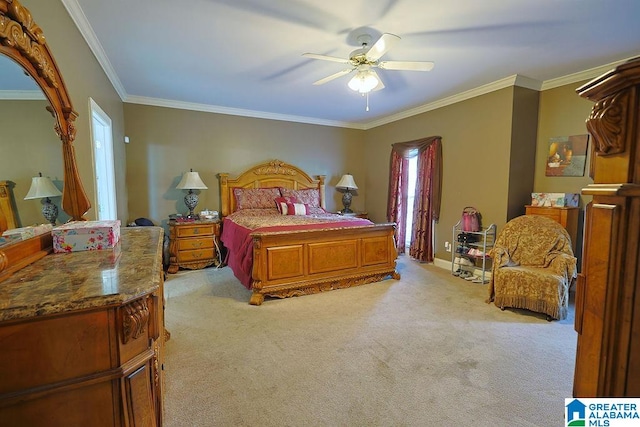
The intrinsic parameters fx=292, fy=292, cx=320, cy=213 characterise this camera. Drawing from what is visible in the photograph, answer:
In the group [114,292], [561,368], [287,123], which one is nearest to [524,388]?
[561,368]

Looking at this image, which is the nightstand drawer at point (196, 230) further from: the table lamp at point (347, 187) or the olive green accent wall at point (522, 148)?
the olive green accent wall at point (522, 148)

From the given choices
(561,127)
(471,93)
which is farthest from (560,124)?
(471,93)

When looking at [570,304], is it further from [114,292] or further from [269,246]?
[114,292]

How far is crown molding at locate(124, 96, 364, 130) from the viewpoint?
4.41 metres

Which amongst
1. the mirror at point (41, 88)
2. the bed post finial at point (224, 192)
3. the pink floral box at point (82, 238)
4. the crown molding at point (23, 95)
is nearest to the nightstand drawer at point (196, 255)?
the bed post finial at point (224, 192)

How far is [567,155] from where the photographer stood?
11.5 feet

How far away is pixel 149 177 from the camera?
4551 mm

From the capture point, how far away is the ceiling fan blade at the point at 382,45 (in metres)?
2.12

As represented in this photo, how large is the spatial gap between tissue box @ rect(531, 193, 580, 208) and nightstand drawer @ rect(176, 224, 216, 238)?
447 centimetres

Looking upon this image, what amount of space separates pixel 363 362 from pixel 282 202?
3261mm

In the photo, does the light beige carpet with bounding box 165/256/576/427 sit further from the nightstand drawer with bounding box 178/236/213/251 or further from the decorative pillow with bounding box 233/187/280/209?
the decorative pillow with bounding box 233/187/280/209

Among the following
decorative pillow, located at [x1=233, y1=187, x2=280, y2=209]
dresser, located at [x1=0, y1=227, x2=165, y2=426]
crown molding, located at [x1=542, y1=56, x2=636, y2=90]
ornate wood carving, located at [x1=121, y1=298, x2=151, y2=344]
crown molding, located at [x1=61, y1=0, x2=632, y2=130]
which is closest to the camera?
dresser, located at [x1=0, y1=227, x2=165, y2=426]

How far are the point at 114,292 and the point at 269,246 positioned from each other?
2.31m

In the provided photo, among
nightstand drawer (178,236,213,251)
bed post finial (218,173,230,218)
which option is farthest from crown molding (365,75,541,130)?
nightstand drawer (178,236,213,251)
